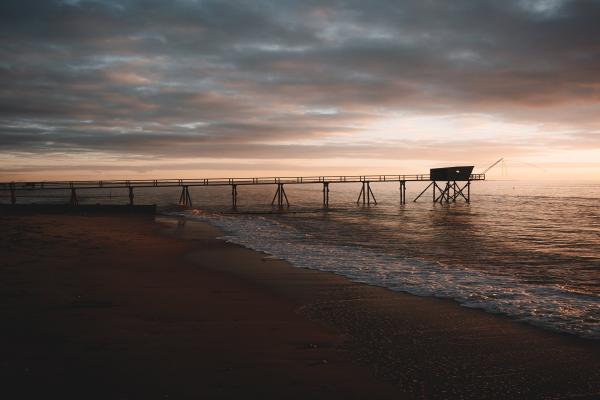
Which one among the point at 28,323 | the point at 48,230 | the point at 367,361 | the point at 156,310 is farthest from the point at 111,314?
the point at 48,230

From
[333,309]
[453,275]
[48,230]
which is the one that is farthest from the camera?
[48,230]

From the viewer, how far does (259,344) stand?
660cm

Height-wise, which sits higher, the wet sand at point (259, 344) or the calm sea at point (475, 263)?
the wet sand at point (259, 344)

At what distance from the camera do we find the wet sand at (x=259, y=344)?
17.1 ft

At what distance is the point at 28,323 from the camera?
7277 millimetres

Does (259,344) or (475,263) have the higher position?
(259,344)

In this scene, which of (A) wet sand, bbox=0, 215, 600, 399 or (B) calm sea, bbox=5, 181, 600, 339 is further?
(B) calm sea, bbox=5, 181, 600, 339

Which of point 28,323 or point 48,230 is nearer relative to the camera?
point 28,323

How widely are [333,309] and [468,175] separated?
56.2 metres

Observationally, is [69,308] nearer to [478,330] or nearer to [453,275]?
[478,330]

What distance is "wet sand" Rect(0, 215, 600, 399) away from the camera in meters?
5.20

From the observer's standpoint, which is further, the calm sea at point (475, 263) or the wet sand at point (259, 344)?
the calm sea at point (475, 263)

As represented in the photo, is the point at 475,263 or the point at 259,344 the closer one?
the point at 259,344

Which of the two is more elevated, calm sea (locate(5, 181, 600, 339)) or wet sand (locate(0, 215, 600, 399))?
wet sand (locate(0, 215, 600, 399))
